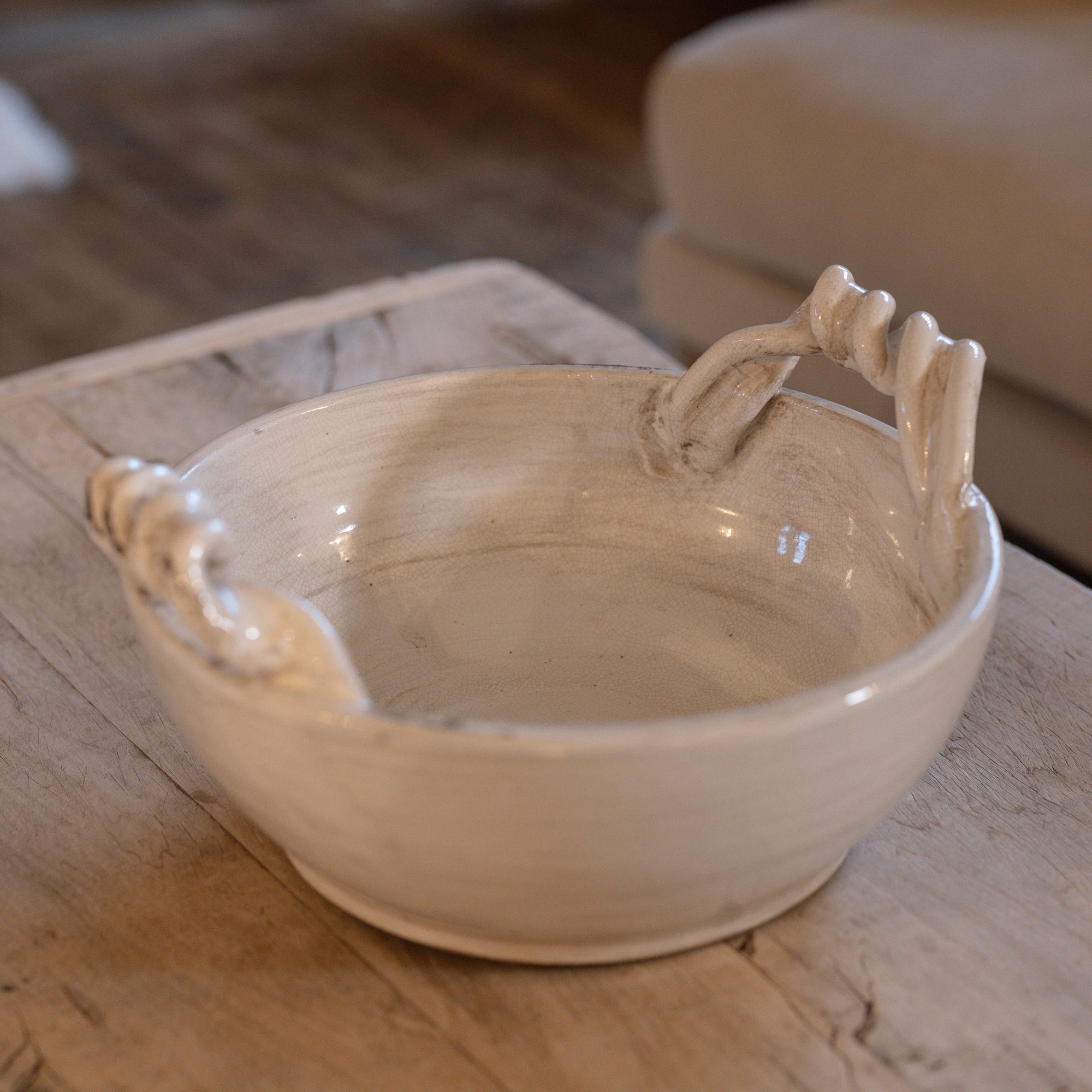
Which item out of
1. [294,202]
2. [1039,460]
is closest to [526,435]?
[1039,460]

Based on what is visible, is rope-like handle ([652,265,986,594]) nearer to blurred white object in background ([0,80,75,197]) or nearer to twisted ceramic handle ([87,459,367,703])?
twisted ceramic handle ([87,459,367,703])

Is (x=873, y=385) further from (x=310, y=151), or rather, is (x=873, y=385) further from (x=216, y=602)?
(x=310, y=151)

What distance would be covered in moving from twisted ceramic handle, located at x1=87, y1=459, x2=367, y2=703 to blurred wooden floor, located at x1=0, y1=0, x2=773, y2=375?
1.57m

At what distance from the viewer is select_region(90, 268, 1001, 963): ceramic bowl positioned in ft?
1.28

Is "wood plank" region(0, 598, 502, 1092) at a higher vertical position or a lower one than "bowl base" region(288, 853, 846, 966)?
lower

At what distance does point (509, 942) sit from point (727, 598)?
8.5 inches

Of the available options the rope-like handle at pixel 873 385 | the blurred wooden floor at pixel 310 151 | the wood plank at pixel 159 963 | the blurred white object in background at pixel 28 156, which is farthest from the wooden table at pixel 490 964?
the blurred white object in background at pixel 28 156

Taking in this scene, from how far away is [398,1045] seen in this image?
45 cm

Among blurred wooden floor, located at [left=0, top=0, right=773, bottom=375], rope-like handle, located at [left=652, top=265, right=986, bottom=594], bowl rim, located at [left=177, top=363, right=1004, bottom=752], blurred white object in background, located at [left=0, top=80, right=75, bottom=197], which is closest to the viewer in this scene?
bowl rim, located at [left=177, top=363, right=1004, bottom=752]

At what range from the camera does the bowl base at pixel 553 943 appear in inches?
18.3

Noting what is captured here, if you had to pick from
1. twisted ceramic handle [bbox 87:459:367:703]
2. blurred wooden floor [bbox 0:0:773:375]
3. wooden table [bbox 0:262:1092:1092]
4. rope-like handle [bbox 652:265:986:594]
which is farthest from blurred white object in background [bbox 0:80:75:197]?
twisted ceramic handle [bbox 87:459:367:703]

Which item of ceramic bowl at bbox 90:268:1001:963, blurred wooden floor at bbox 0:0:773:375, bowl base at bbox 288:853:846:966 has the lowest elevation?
blurred wooden floor at bbox 0:0:773:375

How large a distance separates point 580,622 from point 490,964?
0.19 metres

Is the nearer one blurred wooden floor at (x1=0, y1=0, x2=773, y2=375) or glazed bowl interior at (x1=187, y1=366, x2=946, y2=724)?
glazed bowl interior at (x1=187, y1=366, x2=946, y2=724)
